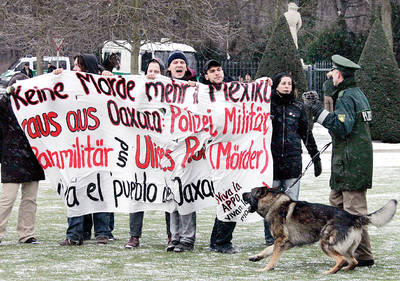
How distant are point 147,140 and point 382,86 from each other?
16.6m

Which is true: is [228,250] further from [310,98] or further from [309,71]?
[309,71]

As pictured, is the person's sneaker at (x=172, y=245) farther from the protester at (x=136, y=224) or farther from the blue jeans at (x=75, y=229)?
the blue jeans at (x=75, y=229)

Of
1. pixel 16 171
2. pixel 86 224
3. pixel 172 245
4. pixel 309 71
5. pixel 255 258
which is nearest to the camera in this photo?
pixel 255 258

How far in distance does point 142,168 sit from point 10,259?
1699 millimetres

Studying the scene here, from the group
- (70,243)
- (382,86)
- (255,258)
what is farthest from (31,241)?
(382,86)

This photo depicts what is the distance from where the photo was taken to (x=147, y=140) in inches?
353

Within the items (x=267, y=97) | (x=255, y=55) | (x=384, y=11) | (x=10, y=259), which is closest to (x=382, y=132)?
(x=384, y=11)

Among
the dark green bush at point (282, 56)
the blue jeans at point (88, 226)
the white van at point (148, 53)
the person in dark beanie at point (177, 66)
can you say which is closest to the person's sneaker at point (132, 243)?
the blue jeans at point (88, 226)

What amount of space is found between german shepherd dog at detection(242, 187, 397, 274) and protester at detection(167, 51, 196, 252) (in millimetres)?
865

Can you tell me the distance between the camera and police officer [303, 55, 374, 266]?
25.5 ft

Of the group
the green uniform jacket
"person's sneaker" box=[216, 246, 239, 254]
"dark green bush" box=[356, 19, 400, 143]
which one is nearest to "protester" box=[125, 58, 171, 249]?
"person's sneaker" box=[216, 246, 239, 254]

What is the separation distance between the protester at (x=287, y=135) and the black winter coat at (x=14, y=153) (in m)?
Answer: 2.55

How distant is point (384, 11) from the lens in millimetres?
33594

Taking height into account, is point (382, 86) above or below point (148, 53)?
below
